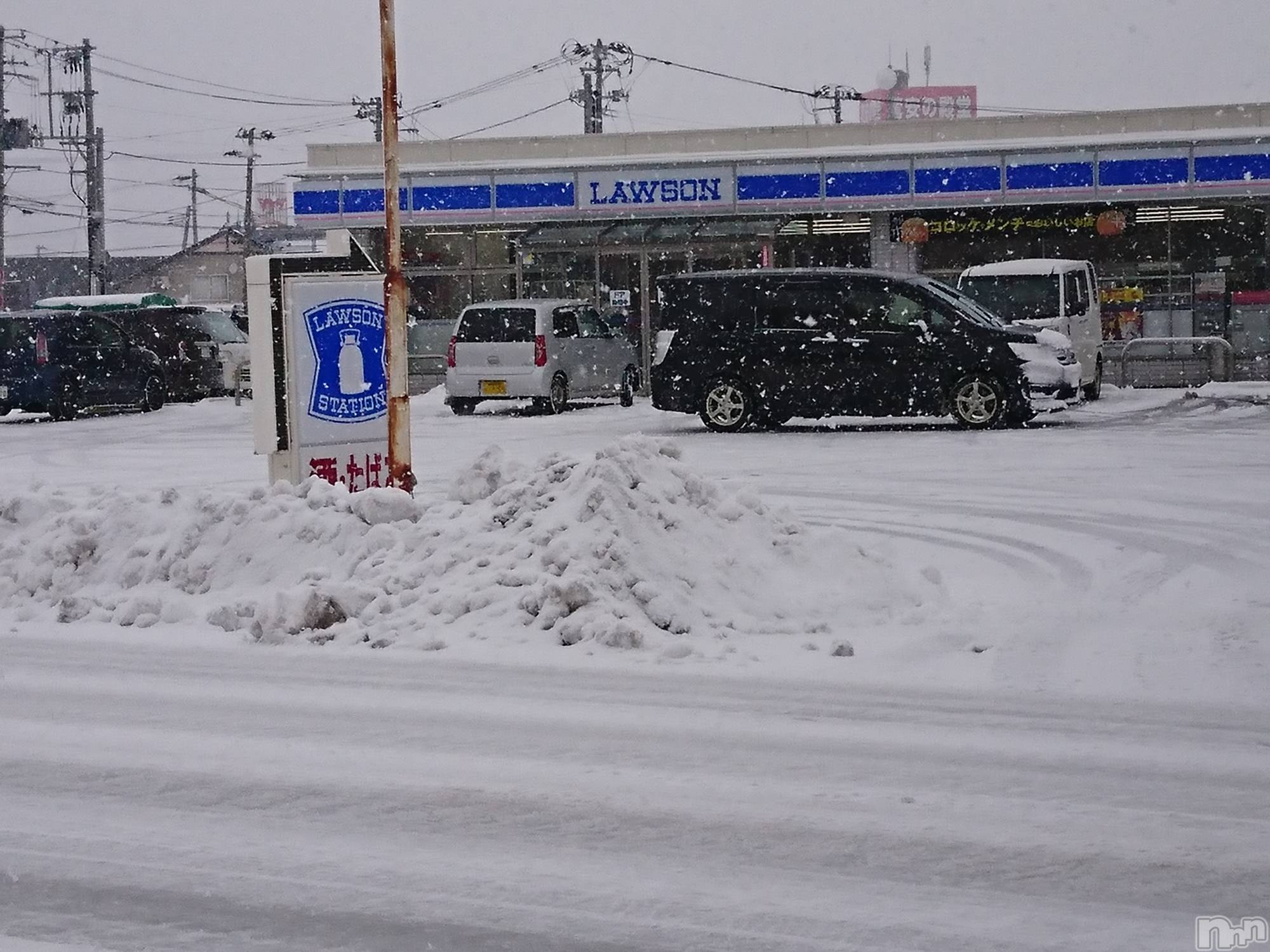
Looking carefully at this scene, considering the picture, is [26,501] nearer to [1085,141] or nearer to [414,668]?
[414,668]

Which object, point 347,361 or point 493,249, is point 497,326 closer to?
point 493,249

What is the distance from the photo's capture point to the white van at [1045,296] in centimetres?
2338

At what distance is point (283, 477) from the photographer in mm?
10797

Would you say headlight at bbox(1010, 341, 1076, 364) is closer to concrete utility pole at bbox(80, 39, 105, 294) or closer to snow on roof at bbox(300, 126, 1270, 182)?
snow on roof at bbox(300, 126, 1270, 182)

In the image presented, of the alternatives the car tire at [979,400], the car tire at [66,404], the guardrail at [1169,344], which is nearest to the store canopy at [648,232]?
the guardrail at [1169,344]

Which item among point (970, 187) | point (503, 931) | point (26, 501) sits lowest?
point (503, 931)

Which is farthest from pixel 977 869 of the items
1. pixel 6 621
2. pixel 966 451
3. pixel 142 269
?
pixel 142 269

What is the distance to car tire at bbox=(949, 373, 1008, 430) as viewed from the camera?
62.5 feet

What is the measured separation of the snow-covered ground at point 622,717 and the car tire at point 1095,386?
1285cm

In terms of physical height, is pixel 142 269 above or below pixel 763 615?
above

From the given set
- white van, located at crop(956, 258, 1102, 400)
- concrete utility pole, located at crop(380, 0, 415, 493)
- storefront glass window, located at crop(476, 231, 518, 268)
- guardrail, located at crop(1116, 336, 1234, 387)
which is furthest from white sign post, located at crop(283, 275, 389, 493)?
storefront glass window, located at crop(476, 231, 518, 268)

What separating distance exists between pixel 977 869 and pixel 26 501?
6.73m

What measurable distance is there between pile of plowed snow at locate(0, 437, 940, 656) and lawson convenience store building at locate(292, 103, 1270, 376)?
73.5ft

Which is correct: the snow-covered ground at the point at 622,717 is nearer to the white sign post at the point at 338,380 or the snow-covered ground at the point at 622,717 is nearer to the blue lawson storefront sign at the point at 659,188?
the white sign post at the point at 338,380
